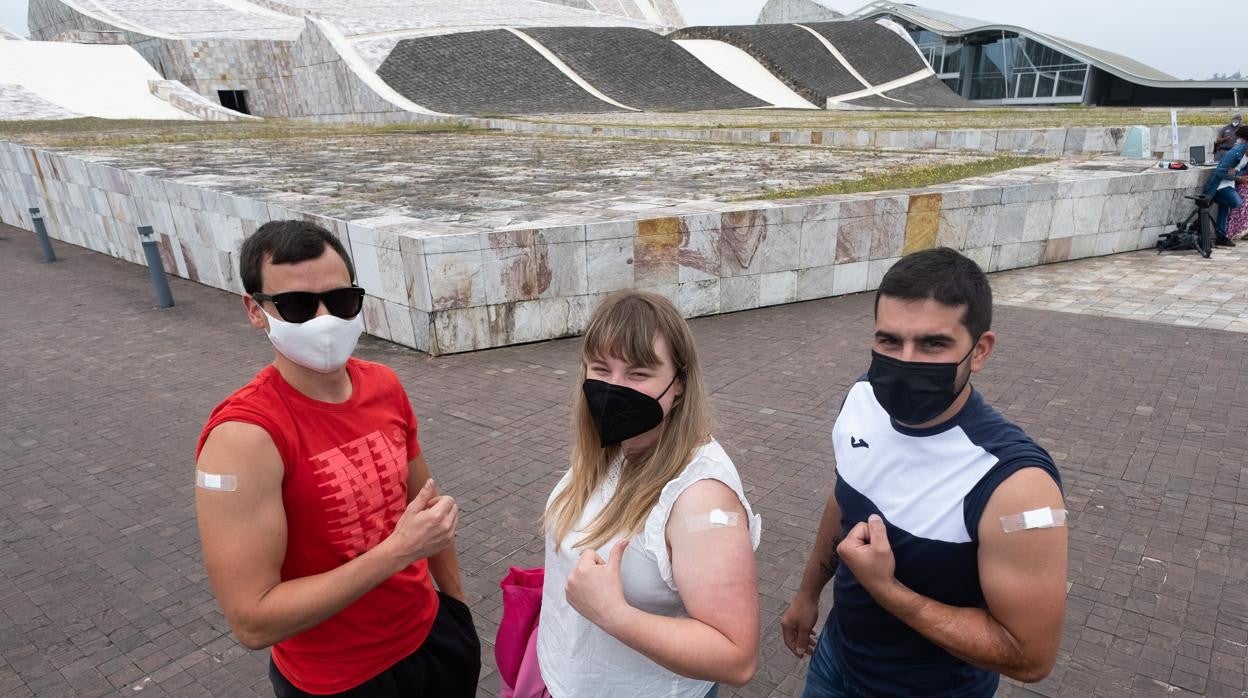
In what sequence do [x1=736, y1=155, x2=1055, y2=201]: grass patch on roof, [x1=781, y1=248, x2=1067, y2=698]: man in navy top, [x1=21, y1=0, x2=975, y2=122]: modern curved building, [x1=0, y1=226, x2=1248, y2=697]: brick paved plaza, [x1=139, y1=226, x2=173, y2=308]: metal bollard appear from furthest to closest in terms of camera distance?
1. [x1=21, y1=0, x2=975, y2=122]: modern curved building
2. [x1=736, y1=155, x2=1055, y2=201]: grass patch on roof
3. [x1=139, y1=226, x2=173, y2=308]: metal bollard
4. [x1=0, y1=226, x2=1248, y2=697]: brick paved plaza
5. [x1=781, y1=248, x2=1067, y2=698]: man in navy top

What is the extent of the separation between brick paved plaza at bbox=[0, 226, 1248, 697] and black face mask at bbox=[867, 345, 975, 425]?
5.71ft

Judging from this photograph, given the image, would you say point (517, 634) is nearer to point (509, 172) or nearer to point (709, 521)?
point (709, 521)

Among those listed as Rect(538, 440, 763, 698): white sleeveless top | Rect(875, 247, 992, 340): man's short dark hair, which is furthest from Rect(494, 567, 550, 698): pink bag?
Rect(875, 247, 992, 340): man's short dark hair

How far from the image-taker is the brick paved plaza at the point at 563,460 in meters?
3.16

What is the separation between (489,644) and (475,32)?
1592 inches

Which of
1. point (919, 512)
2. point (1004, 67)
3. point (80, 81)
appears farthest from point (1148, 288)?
point (1004, 67)

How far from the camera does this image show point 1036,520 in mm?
1511

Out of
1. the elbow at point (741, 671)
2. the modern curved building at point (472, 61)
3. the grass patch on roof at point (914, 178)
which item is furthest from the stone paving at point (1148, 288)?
the modern curved building at point (472, 61)

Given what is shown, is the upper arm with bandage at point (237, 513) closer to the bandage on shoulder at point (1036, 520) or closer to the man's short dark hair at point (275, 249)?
the man's short dark hair at point (275, 249)

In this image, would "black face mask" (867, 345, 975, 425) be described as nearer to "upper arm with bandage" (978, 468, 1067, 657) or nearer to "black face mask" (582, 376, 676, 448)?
"upper arm with bandage" (978, 468, 1067, 657)

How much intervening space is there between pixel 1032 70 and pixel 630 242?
51700mm

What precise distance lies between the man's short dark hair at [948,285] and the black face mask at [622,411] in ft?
2.07

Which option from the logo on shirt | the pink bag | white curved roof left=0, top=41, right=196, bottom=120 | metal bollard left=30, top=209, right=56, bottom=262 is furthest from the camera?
white curved roof left=0, top=41, right=196, bottom=120

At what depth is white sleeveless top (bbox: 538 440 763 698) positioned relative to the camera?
5.14ft
